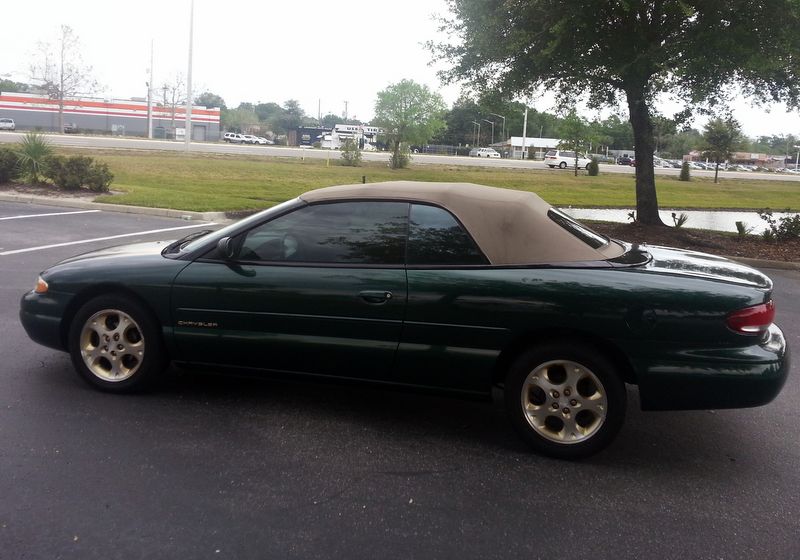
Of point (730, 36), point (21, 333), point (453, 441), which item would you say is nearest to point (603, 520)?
point (453, 441)

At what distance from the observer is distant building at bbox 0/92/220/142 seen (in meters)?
77.0

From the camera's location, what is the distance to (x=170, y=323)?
4.54m

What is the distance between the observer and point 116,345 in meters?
4.65

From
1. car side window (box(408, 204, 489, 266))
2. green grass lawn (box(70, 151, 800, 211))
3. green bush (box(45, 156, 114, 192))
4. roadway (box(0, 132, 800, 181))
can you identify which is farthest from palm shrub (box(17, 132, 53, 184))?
Result: roadway (box(0, 132, 800, 181))

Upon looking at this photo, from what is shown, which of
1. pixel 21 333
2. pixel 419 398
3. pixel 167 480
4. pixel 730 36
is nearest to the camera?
pixel 167 480

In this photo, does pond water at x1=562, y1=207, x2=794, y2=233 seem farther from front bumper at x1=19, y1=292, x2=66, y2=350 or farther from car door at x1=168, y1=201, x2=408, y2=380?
front bumper at x1=19, y1=292, x2=66, y2=350

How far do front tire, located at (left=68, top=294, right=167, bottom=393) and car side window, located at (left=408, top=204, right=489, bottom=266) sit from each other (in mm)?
1796

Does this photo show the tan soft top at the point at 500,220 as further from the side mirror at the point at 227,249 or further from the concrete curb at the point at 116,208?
the concrete curb at the point at 116,208

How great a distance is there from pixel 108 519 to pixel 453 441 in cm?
193

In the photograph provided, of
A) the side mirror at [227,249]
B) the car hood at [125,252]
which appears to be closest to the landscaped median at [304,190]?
the car hood at [125,252]

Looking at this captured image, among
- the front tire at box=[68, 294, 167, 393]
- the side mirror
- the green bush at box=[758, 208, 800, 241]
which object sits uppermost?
the green bush at box=[758, 208, 800, 241]

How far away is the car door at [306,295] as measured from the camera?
13.7 ft

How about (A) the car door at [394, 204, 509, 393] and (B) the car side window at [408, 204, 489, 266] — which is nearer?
(A) the car door at [394, 204, 509, 393]

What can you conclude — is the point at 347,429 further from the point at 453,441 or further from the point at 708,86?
the point at 708,86
